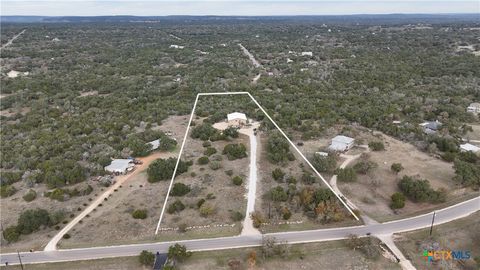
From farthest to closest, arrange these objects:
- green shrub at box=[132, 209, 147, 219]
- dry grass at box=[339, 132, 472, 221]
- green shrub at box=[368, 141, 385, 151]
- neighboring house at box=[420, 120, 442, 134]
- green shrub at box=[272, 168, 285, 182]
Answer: neighboring house at box=[420, 120, 442, 134], green shrub at box=[368, 141, 385, 151], green shrub at box=[272, 168, 285, 182], dry grass at box=[339, 132, 472, 221], green shrub at box=[132, 209, 147, 219]

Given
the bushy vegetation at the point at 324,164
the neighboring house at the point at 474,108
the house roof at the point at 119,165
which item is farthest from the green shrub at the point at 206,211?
the neighboring house at the point at 474,108

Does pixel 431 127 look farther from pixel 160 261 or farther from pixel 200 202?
pixel 160 261

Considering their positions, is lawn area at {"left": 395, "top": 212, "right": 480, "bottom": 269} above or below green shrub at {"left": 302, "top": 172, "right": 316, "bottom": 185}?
below

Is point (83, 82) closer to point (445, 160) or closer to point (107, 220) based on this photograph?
point (107, 220)

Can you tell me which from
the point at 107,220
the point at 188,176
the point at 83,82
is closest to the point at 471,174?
the point at 188,176

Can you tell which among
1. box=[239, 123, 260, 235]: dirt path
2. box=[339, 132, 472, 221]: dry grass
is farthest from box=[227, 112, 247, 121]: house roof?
box=[339, 132, 472, 221]: dry grass

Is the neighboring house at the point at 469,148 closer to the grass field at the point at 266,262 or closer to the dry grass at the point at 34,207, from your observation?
the grass field at the point at 266,262

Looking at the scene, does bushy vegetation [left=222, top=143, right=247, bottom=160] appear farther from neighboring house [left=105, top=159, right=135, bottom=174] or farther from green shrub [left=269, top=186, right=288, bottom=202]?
neighboring house [left=105, top=159, right=135, bottom=174]
